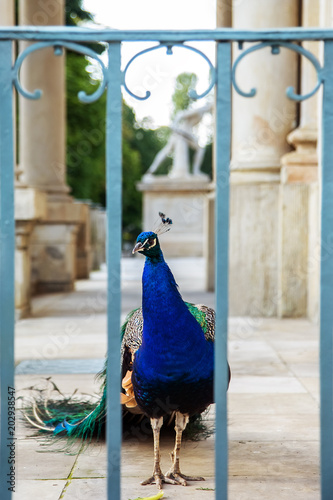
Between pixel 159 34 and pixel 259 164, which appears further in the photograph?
pixel 259 164

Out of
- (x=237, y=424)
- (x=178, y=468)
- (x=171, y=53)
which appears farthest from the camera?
(x=237, y=424)

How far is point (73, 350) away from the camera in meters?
6.98

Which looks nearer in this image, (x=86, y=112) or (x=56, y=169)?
(x=56, y=169)

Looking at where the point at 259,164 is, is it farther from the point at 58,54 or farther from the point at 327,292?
the point at 58,54

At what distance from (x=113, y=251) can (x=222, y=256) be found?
37 centimetres

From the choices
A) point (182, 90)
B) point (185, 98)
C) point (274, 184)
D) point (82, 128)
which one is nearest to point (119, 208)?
point (274, 184)

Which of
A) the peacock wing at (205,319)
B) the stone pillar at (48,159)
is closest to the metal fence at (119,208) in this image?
the peacock wing at (205,319)

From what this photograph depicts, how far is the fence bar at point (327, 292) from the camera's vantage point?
93.7 inches

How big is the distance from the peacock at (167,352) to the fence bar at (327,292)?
0.82 meters

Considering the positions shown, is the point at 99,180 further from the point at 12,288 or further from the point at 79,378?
the point at 12,288

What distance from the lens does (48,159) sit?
13.1 metres

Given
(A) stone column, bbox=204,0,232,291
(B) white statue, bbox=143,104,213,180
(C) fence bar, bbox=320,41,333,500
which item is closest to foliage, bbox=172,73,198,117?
(B) white statue, bbox=143,104,213,180

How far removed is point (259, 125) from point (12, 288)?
7414 millimetres

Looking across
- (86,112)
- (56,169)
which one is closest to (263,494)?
(56,169)
